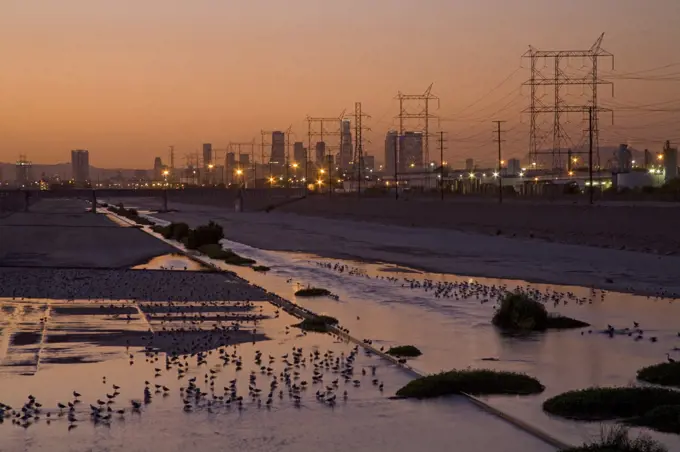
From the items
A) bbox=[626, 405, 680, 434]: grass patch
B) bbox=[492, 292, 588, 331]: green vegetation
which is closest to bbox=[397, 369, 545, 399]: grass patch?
bbox=[626, 405, 680, 434]: grass patch

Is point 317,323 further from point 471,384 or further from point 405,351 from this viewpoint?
point 471,384

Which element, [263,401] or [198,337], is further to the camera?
[198,337]

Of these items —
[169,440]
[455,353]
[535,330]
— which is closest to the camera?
[169,440]

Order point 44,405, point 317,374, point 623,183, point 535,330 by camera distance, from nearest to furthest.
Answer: point 44,405 → point 317,374 → point 535,330 → point 623,183

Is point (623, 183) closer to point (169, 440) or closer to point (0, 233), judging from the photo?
point (0, 233)

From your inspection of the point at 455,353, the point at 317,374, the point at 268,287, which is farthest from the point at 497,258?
the point at 317,374
